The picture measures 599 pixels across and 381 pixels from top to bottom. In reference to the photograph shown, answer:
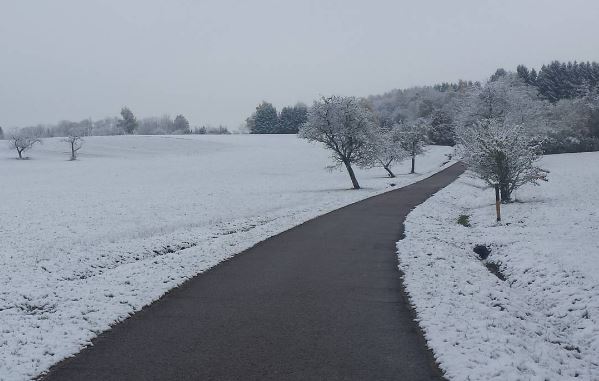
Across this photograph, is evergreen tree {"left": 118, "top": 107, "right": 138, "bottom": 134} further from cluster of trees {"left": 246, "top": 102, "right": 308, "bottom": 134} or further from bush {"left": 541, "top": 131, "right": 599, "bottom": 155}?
bush {"left": 541, "top": 131, "right": 599, "bottom": 155}

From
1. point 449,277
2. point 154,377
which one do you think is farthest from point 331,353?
point 449,277

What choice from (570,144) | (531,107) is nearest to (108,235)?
(531,107)

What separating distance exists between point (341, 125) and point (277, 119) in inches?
4103

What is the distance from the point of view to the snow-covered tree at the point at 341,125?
41.5m

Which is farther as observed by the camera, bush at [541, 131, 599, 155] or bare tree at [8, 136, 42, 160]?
bare tree at [8, 136, 42, 160]

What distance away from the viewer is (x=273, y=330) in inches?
342

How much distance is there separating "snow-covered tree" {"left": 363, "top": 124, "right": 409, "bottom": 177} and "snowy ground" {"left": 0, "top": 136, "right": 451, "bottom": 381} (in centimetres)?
640

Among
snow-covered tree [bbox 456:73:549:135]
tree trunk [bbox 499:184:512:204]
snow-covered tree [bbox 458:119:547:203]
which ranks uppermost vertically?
snow-covered tree [bbox 456:73:549:135]

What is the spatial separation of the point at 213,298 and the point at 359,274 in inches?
167

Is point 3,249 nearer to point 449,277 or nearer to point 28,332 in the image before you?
point 28,332

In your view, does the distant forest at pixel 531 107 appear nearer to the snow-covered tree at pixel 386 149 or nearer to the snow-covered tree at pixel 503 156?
the snow-covered tree at pixel 386 149

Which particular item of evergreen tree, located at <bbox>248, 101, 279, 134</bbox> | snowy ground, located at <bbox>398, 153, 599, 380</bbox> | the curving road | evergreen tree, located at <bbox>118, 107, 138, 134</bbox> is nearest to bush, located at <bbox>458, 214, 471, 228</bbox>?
snowy ground, located at <bbox>398, 153, 599, 380</bbox>

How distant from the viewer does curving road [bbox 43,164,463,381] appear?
279 inches

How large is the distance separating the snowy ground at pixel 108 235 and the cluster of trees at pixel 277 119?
74.8 m
